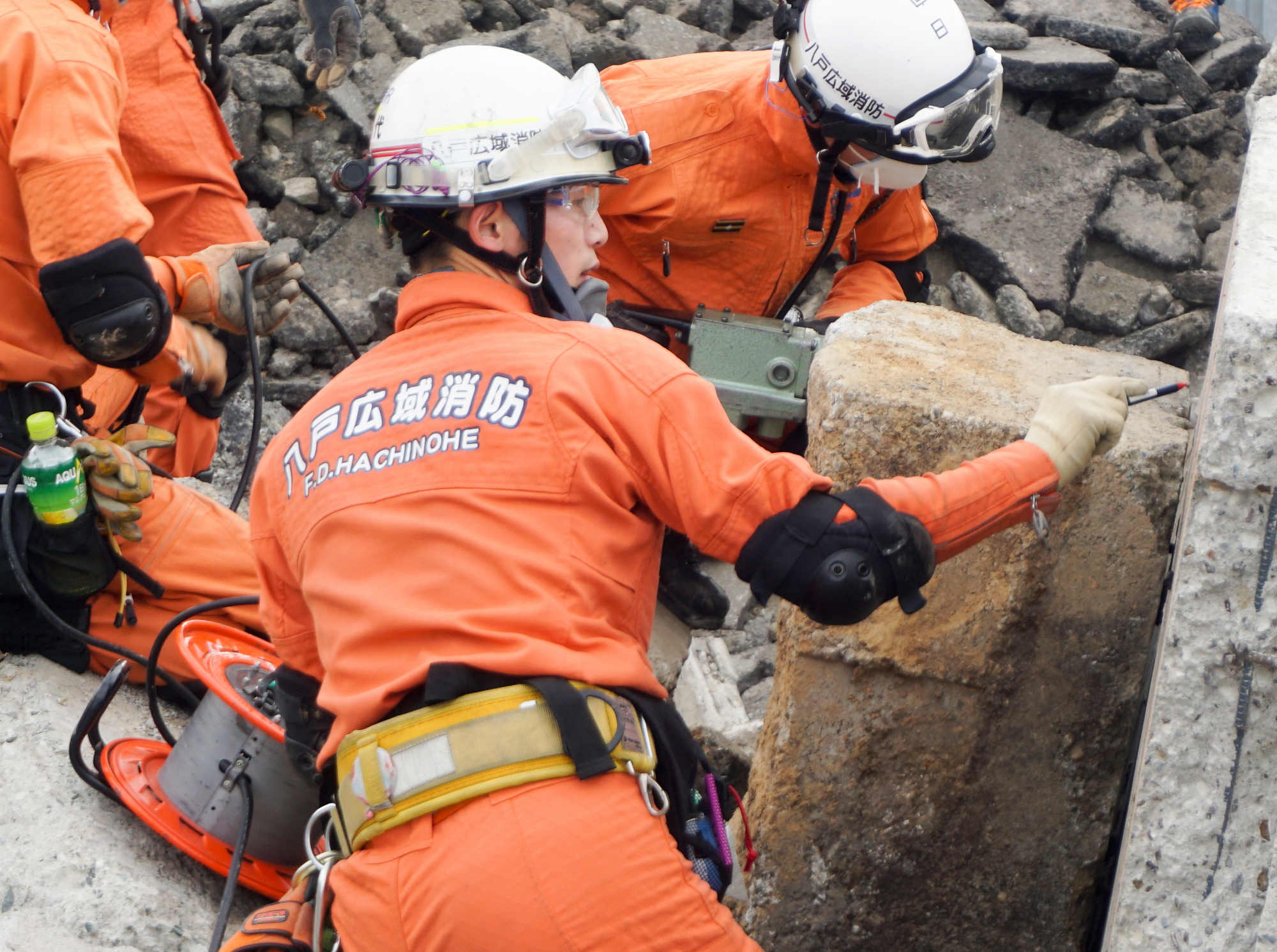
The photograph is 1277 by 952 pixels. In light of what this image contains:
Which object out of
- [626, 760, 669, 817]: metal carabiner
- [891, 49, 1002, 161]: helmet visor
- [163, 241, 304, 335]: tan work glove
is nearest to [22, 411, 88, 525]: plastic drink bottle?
[163, 241, 304, 335]: tan work glove

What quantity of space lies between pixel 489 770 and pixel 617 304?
220 centimetres

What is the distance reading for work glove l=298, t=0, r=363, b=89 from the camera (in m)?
5.77

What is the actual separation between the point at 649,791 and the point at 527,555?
1.34ft

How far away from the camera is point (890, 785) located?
2.82 meters

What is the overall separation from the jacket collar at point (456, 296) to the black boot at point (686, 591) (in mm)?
1969

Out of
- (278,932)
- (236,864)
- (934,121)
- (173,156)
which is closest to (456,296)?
(278,932)

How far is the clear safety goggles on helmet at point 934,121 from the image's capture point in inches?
138

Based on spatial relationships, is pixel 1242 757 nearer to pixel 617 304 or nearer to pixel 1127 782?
pixel 1127 782

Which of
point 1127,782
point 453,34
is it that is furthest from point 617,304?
point 453,34

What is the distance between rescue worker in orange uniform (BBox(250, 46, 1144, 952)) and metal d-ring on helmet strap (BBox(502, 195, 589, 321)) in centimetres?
13

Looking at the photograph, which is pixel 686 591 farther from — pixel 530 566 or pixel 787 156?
pixel 530 566

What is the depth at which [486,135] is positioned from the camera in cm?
229

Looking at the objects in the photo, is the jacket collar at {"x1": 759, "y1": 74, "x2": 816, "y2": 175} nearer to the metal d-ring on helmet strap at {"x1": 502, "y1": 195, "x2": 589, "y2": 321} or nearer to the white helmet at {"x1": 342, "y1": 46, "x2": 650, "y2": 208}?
the white helmet at {"x1": 342, "y1": 46, "x2": 650, "y2": 208}

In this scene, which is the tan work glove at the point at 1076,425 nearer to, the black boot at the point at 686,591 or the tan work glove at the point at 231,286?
the black boot at the point at 686,591
